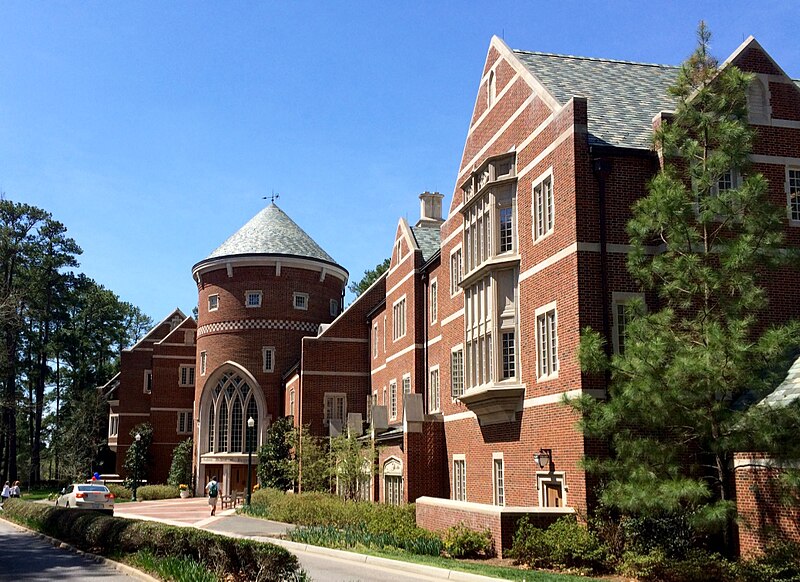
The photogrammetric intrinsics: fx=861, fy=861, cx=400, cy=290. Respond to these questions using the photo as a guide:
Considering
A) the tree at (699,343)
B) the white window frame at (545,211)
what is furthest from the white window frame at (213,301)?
the tree at (699,343)

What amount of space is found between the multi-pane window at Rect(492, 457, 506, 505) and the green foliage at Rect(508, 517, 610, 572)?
4853 mm

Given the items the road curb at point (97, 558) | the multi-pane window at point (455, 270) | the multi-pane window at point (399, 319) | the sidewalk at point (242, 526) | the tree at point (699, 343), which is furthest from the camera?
the multi-pane window at point (399, 319)

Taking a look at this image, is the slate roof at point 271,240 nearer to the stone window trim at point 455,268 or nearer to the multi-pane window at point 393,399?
the multi-pane window at point 393,399

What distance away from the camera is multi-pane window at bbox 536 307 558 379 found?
20422mm

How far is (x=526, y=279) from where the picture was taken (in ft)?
72.2

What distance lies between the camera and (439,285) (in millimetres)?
30547

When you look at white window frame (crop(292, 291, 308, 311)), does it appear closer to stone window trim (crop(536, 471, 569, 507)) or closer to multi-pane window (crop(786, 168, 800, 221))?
stone window trim (crop(536, 471, 569, 507))

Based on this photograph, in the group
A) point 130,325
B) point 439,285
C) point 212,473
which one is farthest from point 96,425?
point 439,285

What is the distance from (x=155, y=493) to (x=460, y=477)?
93.1 feet

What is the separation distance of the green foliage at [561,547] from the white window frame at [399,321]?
17.7 metres

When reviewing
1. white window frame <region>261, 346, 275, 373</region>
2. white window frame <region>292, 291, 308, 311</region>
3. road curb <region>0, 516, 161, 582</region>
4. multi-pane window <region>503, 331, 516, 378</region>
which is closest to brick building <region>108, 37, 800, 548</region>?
multi-pane window <region>503, 331, 516, 378</region>

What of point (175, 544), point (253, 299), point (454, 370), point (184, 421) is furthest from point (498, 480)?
point (184, 421)

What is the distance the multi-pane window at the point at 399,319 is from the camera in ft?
117

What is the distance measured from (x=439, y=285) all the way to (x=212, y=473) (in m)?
24.9
